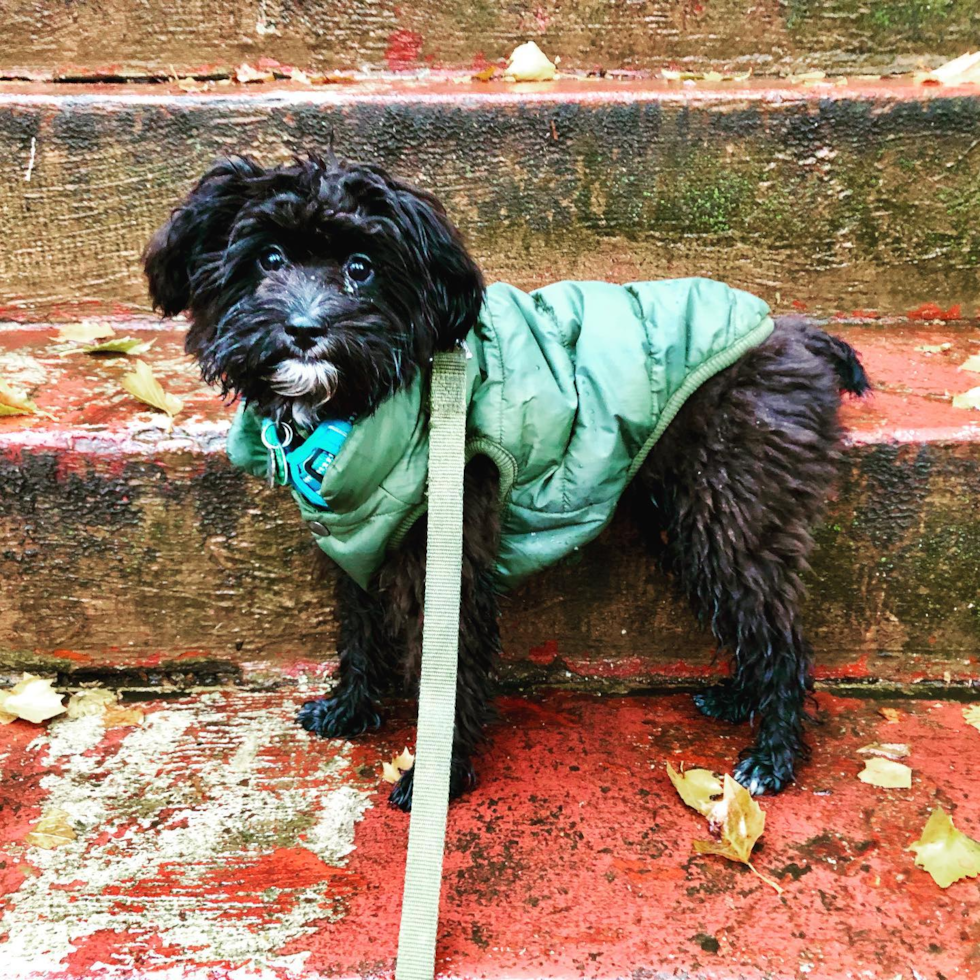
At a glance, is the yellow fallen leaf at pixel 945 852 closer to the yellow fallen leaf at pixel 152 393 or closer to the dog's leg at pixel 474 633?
the dog's leg at pixel 474 633

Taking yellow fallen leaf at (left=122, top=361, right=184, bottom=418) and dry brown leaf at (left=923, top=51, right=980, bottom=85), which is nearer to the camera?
yellow fallen leaf at (left=122, top=361, right=184, bottom=418)

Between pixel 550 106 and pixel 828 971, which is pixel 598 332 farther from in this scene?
pixel 828 971

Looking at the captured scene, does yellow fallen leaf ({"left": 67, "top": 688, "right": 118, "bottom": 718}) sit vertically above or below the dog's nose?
below

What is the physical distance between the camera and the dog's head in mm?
1912

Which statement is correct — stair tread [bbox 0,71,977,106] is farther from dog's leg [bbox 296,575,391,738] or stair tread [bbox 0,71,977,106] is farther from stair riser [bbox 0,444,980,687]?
dog's leg [bbox 296,575,391,738]

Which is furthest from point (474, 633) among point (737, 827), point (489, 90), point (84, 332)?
point (489, 90)

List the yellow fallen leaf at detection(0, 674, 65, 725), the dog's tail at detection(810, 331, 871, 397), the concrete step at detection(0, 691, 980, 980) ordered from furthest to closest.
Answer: the yellow fallen leaf at detection(0, 674, 65, 725) < the dog's tail at detection(810, 331, 871, 397) < the concrete step at detection(0, 691, 980, 980)

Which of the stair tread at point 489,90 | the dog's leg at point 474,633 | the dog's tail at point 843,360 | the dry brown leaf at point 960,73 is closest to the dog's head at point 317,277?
the dog's leg at point 474,633

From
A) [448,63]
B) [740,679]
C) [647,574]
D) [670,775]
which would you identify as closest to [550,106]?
[448,63]

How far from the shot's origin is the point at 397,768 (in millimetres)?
2473

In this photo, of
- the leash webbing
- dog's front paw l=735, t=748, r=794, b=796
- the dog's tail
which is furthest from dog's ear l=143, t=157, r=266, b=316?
dog's front paw l=735, t=748, r=794, b=796

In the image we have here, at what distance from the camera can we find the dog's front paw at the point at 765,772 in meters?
2.38

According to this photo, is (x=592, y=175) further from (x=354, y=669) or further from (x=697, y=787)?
(x=697, y=787)

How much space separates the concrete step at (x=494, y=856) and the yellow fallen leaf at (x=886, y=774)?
0.02 meters
